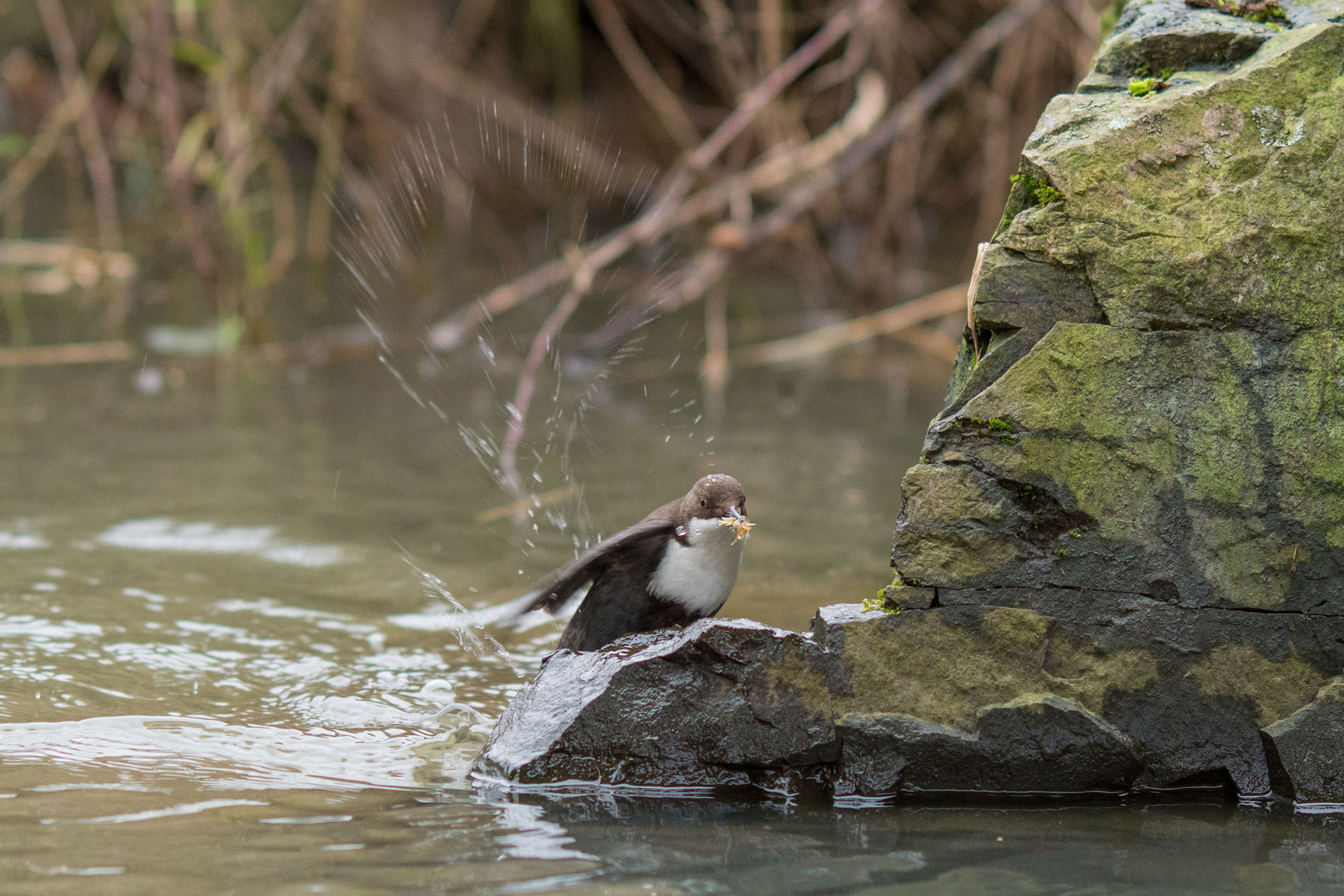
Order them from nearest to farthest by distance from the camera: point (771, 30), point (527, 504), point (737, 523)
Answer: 1. point (737, 523)
2. point (527, 504)
3. point (771, 30)

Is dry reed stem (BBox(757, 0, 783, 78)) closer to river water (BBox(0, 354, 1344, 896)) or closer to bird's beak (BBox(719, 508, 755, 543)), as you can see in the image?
river water (BBox(0, 354, 1344, 896))

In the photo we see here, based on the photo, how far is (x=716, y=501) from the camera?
4.10 m

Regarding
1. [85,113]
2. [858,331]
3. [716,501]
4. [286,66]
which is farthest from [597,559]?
[85,113]

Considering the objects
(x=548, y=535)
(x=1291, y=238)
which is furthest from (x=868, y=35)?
(x=1291, y=238)

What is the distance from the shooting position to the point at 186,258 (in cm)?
1071

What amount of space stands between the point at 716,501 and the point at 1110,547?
1.18m

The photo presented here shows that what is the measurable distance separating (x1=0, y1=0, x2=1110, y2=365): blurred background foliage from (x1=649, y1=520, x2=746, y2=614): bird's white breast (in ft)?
13.4

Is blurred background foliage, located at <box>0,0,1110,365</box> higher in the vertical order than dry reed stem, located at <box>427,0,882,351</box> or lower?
higher

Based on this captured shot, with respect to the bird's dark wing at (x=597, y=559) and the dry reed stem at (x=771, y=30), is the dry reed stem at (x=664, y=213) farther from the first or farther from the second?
the bird's dark wing at (x=597, y=559)

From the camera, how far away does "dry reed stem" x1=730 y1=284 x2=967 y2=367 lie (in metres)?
8.16

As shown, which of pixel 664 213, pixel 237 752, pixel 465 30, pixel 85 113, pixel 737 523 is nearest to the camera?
pixel 237 752

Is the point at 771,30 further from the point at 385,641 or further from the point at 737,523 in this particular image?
the point at 737,523

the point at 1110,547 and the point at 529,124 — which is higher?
the point at 529,124

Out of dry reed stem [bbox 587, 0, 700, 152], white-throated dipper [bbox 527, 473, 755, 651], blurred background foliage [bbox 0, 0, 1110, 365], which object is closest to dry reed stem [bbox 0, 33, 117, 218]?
blurred background foliage [bbox 0, 0, 1110, 365]
